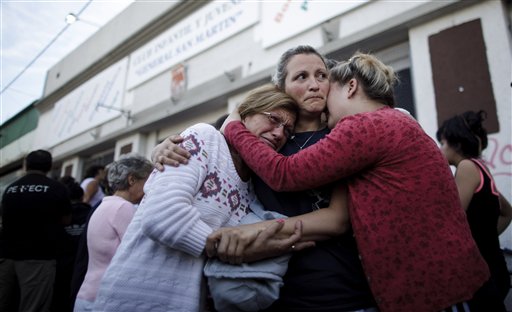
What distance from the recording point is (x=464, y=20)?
388 cm

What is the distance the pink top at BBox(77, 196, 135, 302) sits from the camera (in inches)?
89.5

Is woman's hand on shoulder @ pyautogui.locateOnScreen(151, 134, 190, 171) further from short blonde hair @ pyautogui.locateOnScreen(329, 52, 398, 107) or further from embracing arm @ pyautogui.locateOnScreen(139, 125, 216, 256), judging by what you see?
short blonde hair @ pyautogui.locateOnScreen(329, 52, 398, 107)

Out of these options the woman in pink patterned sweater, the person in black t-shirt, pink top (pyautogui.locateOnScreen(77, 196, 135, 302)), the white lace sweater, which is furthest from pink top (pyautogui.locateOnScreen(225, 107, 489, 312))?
the person in black t-shirt

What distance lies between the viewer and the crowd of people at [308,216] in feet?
3.64

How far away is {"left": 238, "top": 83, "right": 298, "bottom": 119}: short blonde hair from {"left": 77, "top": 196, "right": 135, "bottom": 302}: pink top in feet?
4.28

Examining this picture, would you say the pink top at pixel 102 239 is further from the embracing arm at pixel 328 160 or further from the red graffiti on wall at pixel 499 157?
the red graffiti on wall at pixel 499 157

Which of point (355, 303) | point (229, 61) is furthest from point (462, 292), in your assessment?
point (229, 61)

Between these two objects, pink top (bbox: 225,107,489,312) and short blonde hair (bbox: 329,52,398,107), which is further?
short blonde hair (bbox: 329,52,398,107)

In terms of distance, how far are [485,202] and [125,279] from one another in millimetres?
1915

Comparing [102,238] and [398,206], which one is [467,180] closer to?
[398,206]

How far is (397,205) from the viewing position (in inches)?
44.4

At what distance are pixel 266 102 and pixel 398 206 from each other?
29.6 inches


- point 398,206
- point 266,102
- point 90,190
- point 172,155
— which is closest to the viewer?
point 398,206

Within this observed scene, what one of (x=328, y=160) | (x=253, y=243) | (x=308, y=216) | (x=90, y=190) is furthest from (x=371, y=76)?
(x=90, y=190)
